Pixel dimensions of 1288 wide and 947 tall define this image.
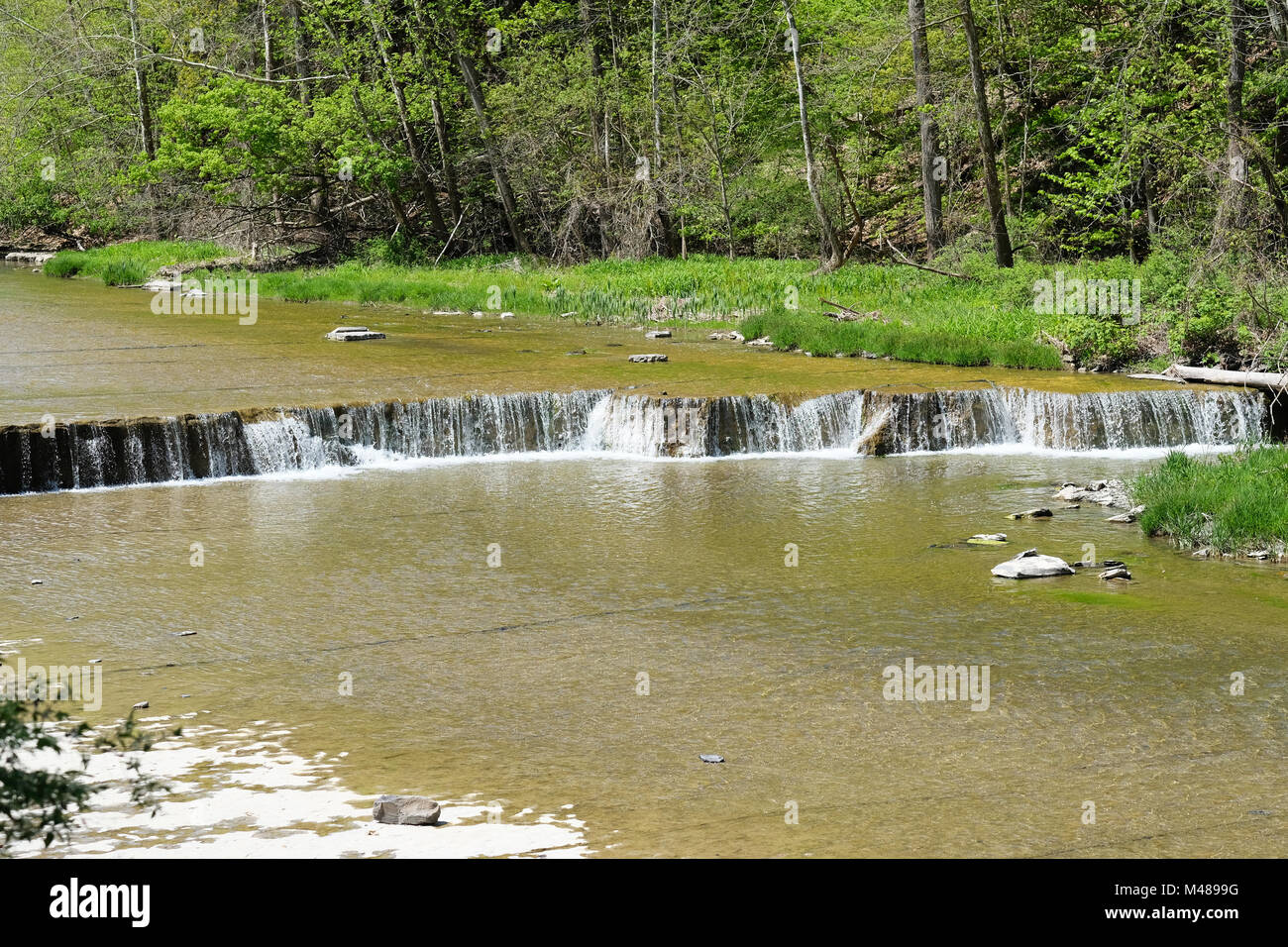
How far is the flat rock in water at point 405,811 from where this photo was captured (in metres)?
5.96

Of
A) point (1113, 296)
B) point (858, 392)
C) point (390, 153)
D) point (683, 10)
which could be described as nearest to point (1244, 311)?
point (1113, 296)

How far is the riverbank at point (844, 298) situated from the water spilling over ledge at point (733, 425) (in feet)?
7.14

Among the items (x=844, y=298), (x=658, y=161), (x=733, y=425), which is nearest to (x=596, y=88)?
(x=658, y=161)

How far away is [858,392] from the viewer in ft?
58.9

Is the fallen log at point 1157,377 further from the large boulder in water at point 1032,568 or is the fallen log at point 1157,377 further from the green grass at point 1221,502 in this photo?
the large boulder in water at point 1032,568

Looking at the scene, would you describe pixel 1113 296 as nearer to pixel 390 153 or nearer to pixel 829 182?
pixel 829 182

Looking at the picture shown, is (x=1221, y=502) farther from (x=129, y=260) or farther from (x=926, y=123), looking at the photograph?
(x=129, y=260)

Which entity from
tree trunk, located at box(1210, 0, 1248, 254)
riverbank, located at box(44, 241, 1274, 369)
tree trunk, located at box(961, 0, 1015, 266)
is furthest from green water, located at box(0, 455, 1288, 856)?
tree trunk, located at box(961, 0, 1015, 266)

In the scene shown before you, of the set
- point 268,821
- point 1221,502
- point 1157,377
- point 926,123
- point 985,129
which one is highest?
point 926,123

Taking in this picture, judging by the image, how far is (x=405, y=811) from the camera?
5973 mm

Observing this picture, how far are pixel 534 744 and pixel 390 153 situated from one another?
31.1 metres

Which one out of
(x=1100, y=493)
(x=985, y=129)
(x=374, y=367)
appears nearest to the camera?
(x=1100, y=493)

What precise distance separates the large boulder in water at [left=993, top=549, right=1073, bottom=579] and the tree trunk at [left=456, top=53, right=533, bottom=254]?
27.2 metres

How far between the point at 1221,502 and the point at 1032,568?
245 cm
